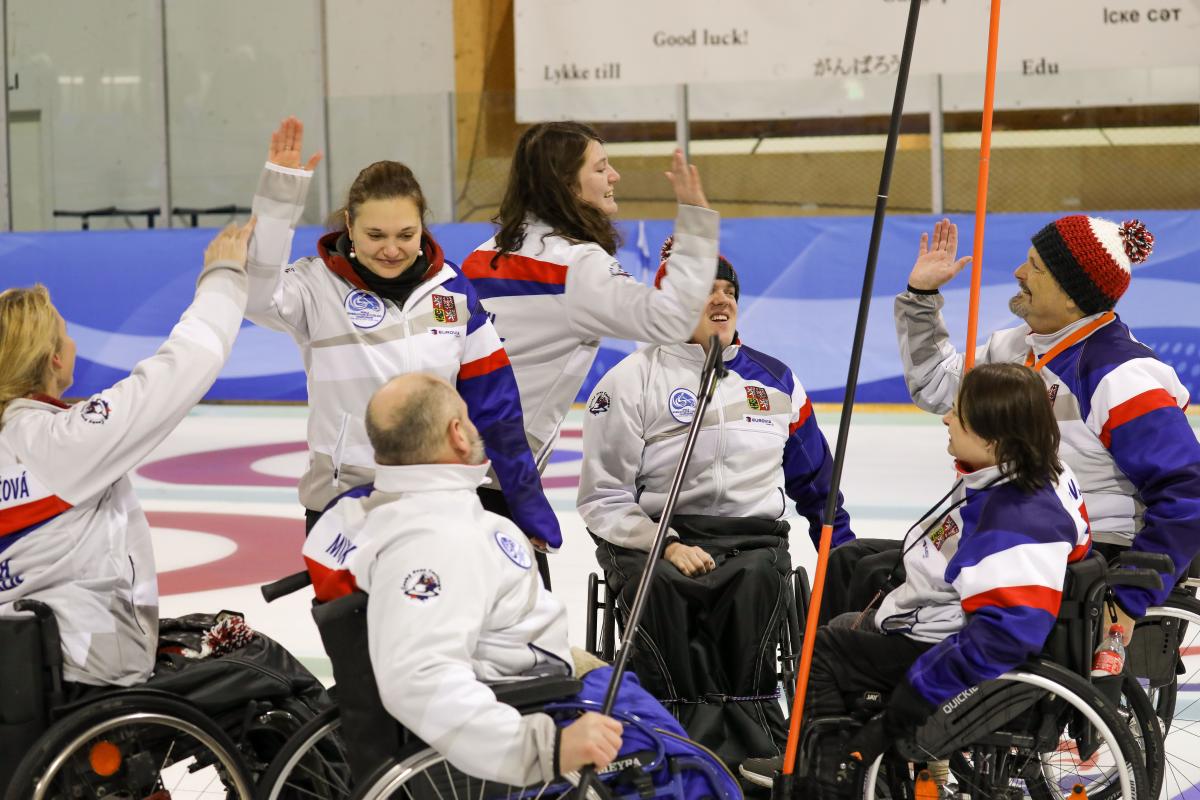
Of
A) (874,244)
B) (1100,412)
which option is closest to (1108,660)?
(1100,412)

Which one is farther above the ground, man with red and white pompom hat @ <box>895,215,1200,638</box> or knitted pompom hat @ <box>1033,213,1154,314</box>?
knitted pompom hat @ <box>1033,213,1154,314</box>

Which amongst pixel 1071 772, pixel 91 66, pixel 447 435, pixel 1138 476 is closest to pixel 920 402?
pixel 1138 476

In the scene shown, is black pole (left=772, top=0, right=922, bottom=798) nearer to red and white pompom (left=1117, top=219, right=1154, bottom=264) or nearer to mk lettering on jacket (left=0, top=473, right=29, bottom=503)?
red and white pompom (left=1117, top=219, right=1154, bottom=264)

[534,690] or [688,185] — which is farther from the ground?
[688,185]

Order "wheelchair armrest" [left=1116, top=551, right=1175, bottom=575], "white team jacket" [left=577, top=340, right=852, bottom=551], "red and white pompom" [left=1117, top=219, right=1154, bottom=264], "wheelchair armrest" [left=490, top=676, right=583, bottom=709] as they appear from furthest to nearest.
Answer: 1. "white team jacket" [left=577, top=340, right=852, bottom=551]
2. "red and white pompom" [left=1117, top=219, right=1154, bottom=264]
3. "wheelchair armrest" [left=1116, top=551, right=1175, bottom=575]
4. "wheelchair armrest" [left=490, top=676, right=583, bottom=709]

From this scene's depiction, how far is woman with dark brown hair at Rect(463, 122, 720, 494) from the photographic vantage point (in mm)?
2830

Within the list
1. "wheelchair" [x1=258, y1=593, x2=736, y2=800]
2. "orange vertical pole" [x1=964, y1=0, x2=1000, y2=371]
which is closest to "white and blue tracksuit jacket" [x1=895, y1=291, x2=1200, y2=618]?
"orange vertical pole" [x1=964, y1=0, x2=1000, y2=371]

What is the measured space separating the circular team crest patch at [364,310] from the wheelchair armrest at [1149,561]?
55.7 inches

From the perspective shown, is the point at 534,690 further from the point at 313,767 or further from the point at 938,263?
the point at 938,263

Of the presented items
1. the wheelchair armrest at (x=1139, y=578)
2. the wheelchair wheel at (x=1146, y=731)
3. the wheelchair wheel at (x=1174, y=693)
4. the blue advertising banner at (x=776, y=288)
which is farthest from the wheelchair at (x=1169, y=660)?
the blue advertising banner at (x=776, y=288)

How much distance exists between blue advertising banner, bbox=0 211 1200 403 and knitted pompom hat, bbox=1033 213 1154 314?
17.4 feet

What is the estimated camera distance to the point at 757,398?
125 inches

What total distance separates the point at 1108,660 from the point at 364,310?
57.0 inches

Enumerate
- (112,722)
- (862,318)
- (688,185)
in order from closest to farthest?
1. (112,722)
2. (862,318)
3. (688,185)
